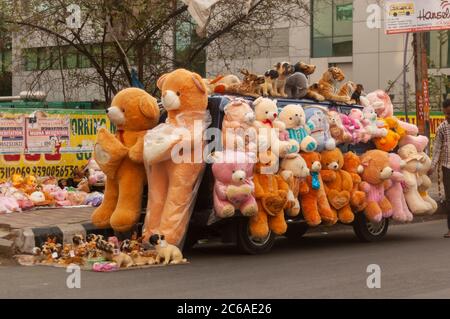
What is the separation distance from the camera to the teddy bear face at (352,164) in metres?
11.1

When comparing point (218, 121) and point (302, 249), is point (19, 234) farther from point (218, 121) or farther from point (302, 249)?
point (302, 249)

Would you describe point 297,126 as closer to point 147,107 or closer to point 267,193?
point 267,193

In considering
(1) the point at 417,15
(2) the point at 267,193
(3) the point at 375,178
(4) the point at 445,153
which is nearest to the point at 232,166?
(2) the point at 267,193

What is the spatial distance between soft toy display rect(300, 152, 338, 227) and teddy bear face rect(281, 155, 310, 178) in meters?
0.27

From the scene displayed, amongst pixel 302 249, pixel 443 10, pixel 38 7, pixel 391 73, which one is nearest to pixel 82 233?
pixel 302 249

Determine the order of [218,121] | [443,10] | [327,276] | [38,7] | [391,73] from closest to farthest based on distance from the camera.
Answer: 1. [327,276]
2. [218,121]
3. [443,10]
4. [38,7]
5. [391,73]

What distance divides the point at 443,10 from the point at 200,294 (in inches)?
370

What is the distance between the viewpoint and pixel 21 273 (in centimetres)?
912

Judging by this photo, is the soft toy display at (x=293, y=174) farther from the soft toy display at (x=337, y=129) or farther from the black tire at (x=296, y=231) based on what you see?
the black tire at (x=296, y=231)

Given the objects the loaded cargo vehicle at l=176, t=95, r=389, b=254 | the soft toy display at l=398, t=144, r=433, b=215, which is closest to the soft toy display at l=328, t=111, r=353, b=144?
the loaded cargo vehicle at l=176, t=95, r=389, b=254

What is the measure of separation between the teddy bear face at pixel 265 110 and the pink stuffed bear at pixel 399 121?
7.41 feet

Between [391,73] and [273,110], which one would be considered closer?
[273,110]

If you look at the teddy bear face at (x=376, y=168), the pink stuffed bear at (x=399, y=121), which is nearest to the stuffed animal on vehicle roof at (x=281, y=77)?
the teddy bear face at (x=376, y=168)

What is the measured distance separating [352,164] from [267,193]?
1.62 metres
